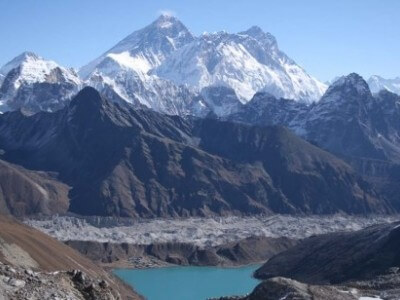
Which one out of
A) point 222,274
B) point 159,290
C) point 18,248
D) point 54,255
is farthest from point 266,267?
point 18,248

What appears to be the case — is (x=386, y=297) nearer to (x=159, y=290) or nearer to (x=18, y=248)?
(x=18, y=248)

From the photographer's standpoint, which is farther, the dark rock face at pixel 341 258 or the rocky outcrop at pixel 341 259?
the dark rock face at pixel 341 258

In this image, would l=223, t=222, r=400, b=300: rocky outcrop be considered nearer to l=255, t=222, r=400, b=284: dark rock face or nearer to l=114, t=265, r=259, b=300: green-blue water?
l=255, t=222, r=400, b=284: dark rock face

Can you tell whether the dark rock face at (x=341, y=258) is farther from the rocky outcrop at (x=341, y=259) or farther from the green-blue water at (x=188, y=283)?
the green-blue water at (x=188, y=283)

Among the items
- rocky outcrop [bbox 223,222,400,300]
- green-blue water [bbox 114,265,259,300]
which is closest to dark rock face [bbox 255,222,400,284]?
rocky outcrop [bbox 223,222,400,300]

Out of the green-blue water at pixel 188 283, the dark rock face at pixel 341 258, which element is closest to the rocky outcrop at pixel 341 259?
the dark rock face at pixel 341 258

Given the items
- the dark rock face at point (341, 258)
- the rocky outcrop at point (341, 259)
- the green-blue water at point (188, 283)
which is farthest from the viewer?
the green-blue water at point (188, 283)

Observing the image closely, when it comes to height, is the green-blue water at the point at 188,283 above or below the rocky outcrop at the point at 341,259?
below
